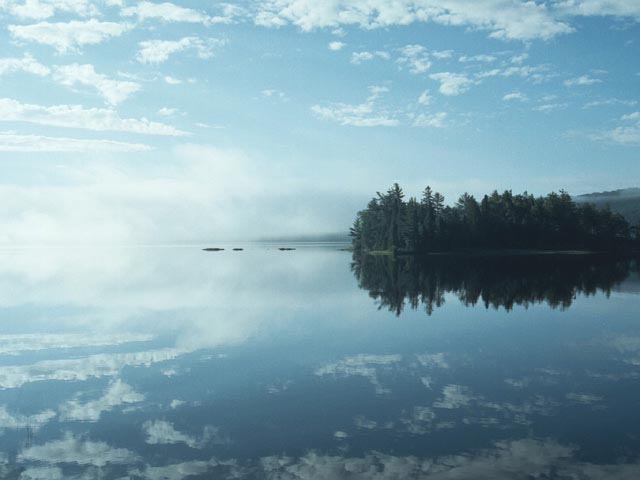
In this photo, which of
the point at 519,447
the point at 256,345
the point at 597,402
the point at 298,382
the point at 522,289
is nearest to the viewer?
the point at 519,447

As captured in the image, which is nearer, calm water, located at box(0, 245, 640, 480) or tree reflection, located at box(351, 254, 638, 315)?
calm water, located at box(0, 245, 640, 480)

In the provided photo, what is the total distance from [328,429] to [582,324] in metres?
29.4

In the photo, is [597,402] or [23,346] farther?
[23,346]

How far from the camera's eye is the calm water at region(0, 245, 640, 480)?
15.9 metres

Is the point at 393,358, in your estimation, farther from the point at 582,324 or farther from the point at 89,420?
the point at 582,324

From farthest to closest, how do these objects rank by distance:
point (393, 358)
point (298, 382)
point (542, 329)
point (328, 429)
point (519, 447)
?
point (542, 329)
point (393, 358)
point (298, 382)
point (328, 429)
point (519, 447)

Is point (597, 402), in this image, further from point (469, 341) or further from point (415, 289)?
point (415, 289)

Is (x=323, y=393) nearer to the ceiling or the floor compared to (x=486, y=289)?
nearer to the ceiling

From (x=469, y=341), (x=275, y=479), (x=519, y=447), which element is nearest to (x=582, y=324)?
(x=469, y=341)

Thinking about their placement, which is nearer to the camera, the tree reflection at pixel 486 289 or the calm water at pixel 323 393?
the calm water at pixel 323 393

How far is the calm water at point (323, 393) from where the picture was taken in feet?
52.1

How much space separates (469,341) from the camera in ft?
114

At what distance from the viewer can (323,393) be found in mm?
22953

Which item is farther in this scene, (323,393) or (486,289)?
(486,289)
